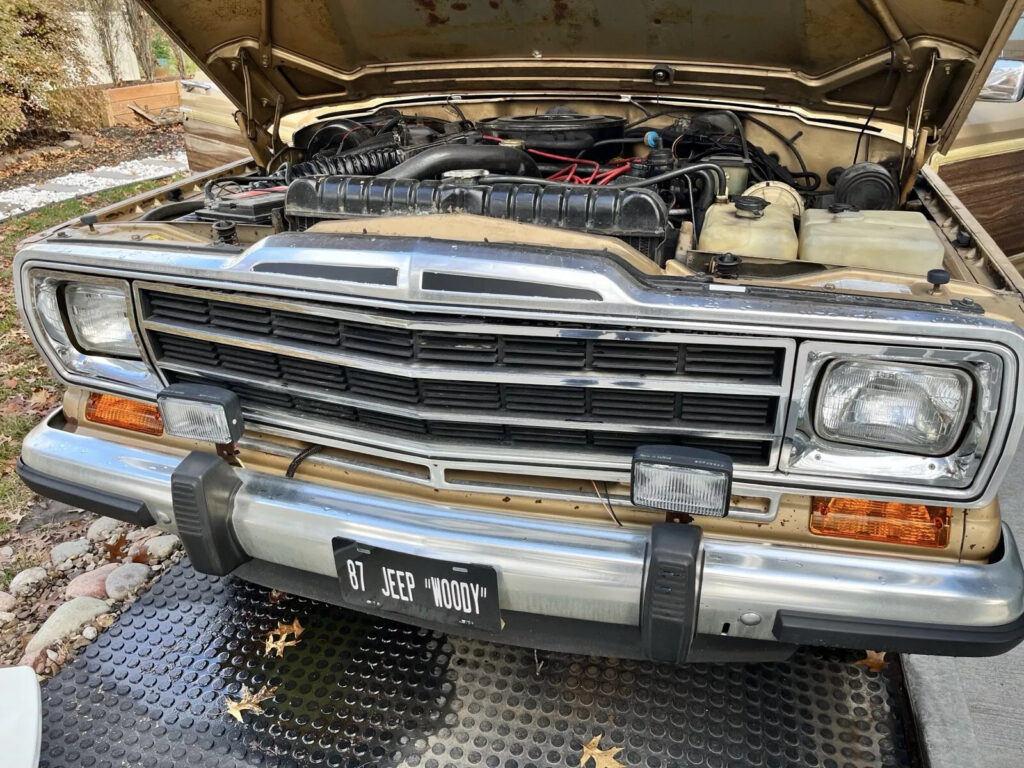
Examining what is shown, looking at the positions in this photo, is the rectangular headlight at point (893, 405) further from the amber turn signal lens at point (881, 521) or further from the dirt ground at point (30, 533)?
the dirt ground at point (30, 533)

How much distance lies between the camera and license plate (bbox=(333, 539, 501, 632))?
1.85m

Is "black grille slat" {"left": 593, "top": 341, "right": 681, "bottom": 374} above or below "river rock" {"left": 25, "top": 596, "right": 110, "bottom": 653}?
above

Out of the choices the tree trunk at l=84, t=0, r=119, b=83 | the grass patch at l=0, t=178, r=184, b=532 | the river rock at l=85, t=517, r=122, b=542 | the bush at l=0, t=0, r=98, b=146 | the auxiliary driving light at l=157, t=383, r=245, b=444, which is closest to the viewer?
the auxiliary driving light at l=157, t=383, r=245, b=444

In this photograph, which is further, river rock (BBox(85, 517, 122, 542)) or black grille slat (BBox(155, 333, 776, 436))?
river rock (BBox(85, 517, 122, 542))

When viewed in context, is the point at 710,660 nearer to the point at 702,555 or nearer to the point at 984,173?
the point at 702,555

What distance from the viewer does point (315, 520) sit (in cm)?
196

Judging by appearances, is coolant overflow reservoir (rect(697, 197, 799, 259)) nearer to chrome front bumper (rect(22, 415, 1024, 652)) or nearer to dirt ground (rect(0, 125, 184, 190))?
chrome front bumper (rect(22, 415, 1024, 652))

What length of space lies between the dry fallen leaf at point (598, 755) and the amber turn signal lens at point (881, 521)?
3.02 ft

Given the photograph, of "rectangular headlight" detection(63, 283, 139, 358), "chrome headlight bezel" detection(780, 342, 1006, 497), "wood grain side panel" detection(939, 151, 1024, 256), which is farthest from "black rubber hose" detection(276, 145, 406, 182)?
"wood grain side panel" detection(939, 151, 1024, 256)

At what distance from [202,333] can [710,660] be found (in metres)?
1.63

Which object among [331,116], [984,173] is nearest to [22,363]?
[331,116]

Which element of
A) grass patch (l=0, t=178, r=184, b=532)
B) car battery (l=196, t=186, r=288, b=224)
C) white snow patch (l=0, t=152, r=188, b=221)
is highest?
car battery (l=196, t=186, r=288, b=224)

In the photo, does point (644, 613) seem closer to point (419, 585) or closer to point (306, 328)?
point (419, 585)

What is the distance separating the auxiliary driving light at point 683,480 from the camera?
1.67m
